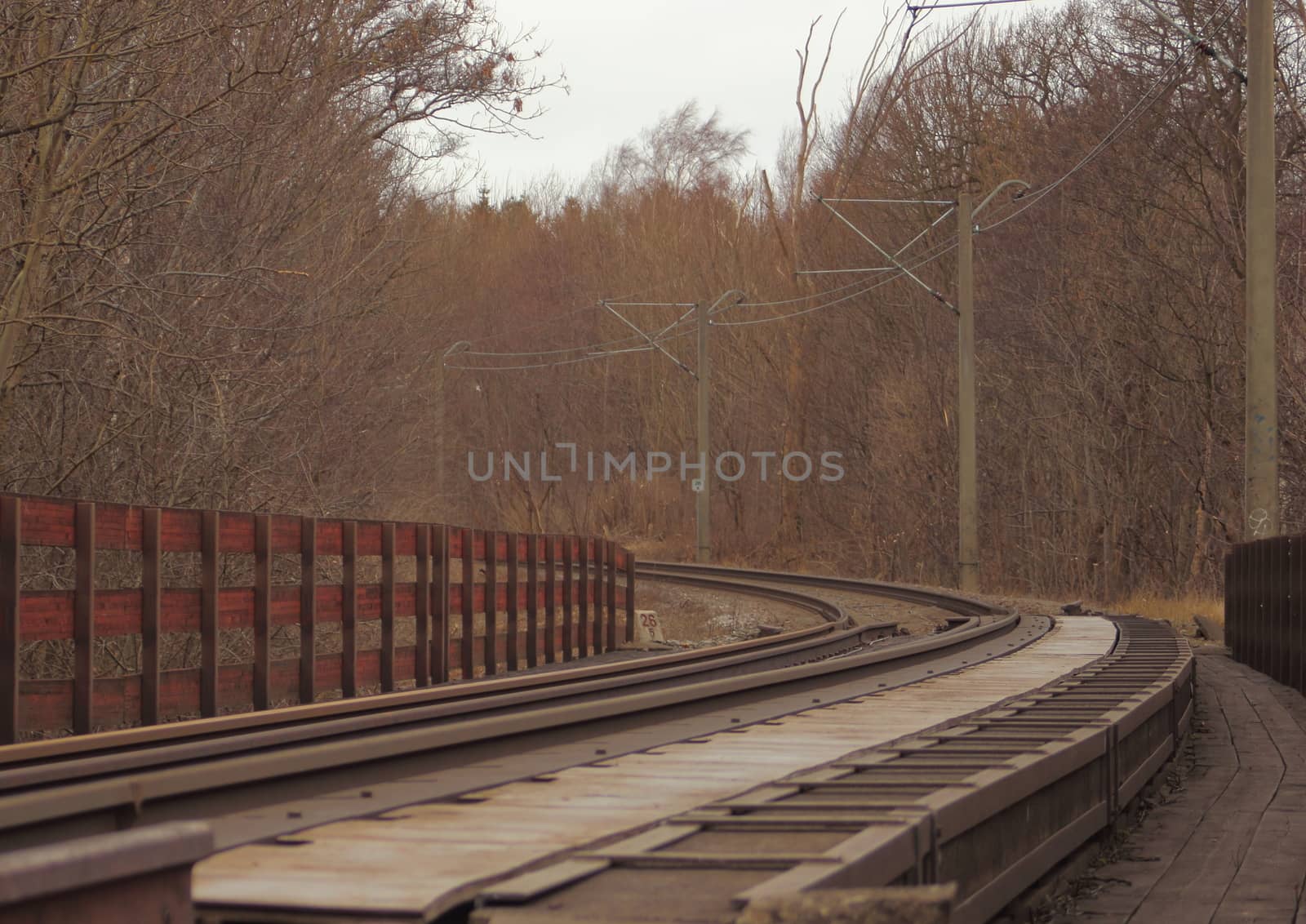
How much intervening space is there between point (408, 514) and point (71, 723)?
19.4m

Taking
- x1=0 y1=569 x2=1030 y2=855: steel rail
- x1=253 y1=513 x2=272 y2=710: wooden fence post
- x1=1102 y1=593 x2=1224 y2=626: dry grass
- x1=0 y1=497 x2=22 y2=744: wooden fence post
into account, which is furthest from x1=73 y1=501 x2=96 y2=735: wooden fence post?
x1=1102 y1=593 x2=1224 y2=626: dry grass

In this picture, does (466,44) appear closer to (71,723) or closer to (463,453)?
(71,723)

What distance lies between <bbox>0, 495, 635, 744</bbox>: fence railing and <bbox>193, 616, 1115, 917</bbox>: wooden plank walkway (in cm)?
487

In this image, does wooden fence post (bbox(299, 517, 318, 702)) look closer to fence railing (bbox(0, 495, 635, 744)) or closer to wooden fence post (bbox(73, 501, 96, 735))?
fence railing (bbox(0, 495, 635, 744))

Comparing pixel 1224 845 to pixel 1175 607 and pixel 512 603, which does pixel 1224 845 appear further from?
pixel 1175 607

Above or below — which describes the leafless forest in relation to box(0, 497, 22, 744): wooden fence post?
above

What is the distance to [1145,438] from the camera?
33.4 m

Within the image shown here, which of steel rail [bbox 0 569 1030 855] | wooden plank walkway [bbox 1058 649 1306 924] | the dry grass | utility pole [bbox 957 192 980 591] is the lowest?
the dry grass

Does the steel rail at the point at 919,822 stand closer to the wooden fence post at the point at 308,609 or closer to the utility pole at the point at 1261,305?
the wooden fence post at the point at 308,609

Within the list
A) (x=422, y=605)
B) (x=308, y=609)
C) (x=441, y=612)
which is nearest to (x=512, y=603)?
(x=441, y=612)

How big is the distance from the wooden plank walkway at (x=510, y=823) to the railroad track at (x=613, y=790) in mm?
15

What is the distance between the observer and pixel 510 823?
503 cm

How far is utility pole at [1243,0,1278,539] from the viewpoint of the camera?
17.8m

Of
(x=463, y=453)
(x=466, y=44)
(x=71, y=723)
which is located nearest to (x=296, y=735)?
(x=71, y=723)
